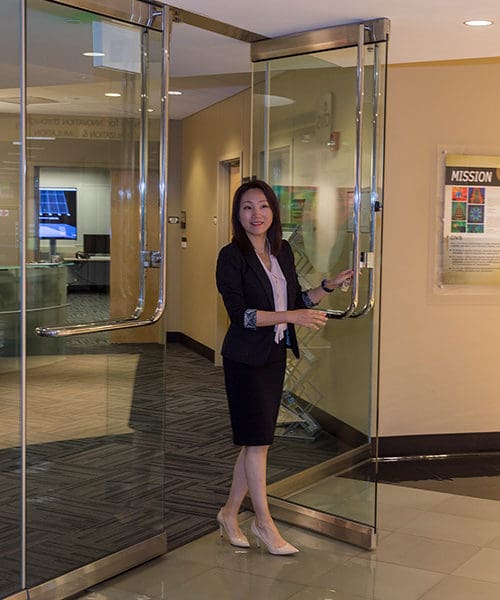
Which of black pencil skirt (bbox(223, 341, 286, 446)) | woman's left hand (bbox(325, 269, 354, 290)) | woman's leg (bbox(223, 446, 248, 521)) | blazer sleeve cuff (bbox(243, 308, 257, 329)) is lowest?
woman's leg (bbox(223, 446, 248, 521))

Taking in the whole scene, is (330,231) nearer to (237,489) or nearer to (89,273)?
(237,489)

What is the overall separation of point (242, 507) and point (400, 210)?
218 centimetres

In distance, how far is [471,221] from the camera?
6.23m

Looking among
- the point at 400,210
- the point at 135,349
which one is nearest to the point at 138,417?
Result: the point at 135,349

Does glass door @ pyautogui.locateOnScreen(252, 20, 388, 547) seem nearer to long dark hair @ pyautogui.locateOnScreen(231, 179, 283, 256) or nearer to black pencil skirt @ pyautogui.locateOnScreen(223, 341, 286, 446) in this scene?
long dark hair @ pyautogui.locateOnScreen(231, 179, 283, 256)

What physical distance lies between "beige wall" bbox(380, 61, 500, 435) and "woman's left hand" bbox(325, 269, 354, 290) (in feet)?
5.41

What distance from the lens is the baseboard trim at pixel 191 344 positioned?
33.6 feet

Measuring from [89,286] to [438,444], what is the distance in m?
3.22

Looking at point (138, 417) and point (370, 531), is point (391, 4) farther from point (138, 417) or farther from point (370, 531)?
point (370, 531)

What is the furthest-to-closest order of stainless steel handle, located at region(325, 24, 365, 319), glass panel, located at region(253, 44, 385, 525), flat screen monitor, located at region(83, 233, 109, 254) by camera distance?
glass panel, located at region(253, 44, 385, 525)
stainless steel handle, located at region(325, 24, 365, 319)
flat screen monitor, located at region(83, 233, 109, 254)

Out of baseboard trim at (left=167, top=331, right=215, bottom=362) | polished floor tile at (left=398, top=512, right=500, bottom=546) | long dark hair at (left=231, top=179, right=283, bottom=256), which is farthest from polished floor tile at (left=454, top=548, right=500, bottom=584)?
baseboard trim at (left=167, top=331, right=215, bottom=362)

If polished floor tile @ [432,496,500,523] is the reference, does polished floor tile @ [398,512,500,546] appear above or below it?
above

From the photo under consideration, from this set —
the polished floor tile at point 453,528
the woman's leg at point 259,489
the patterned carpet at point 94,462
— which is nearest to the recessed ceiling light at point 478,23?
the patterned carpet at point 94,462

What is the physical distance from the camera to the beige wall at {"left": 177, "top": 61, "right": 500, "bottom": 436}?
604 centimetres
